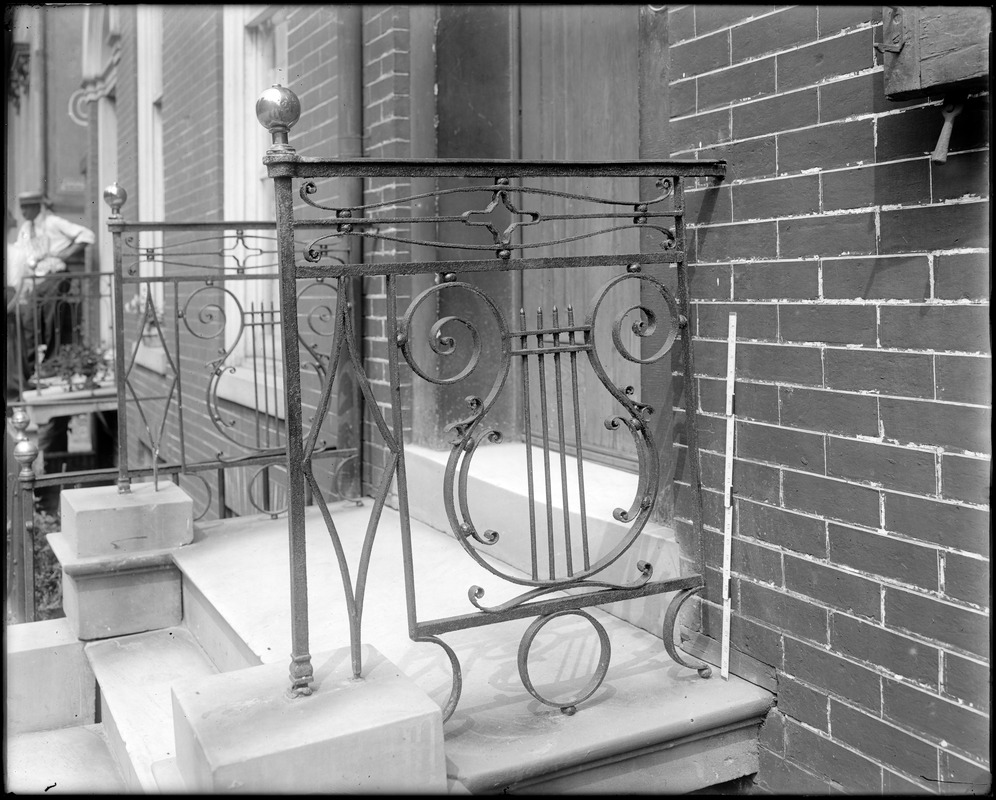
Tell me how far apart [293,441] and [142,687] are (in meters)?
1.75

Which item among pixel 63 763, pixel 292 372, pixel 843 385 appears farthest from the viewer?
pixel 63 763

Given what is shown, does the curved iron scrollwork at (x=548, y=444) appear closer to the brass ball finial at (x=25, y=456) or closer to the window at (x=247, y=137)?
the brass ball finial at (x=25, y=456)

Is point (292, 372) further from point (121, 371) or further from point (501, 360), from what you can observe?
point (121, 371)

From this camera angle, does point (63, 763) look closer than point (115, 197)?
Yes

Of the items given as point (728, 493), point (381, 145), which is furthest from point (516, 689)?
point (381, 145)

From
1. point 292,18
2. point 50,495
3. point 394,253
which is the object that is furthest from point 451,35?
point 50,495

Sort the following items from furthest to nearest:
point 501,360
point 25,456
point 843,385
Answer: point 25,456
point 501,360
point 843,385

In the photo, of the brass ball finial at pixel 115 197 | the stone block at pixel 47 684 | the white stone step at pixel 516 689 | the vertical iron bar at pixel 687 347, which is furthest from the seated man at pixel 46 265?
the vertical iron bar at pixel 687 347

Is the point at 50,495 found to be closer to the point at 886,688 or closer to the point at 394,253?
the point at 394,253

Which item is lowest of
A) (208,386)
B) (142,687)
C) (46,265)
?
(142,687)

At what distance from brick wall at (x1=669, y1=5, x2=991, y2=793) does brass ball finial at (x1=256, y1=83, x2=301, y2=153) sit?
1113mm

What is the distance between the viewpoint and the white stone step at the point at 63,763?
3.17m

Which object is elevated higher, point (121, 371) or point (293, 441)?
point (121, 371)

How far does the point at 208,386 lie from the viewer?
4508 millimetres
